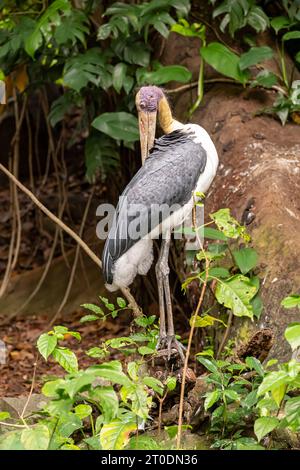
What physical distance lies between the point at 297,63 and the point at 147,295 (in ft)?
5.88

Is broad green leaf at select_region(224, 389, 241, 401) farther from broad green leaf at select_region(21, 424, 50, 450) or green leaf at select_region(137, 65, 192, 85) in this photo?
green leaf at select_region(137, 65, 192, 85)

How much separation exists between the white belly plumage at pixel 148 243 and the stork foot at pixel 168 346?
31cm

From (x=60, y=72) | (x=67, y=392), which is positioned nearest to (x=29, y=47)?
(x=60, y=72)

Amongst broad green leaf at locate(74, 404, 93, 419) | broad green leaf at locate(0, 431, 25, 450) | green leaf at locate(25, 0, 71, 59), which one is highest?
green leaf at locate(25, 0, 71, 59)

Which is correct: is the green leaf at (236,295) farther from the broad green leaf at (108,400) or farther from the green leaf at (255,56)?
the green leaf at (255,56)

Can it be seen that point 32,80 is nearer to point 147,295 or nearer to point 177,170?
point 147,295

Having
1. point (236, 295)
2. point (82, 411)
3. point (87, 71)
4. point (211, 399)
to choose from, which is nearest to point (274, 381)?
point (211, 399)

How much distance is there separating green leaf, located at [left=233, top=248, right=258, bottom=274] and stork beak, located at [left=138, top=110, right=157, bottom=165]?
66cm

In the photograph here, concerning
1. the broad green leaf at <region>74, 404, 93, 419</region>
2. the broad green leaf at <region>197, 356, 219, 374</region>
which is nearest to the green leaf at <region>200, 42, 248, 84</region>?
the broad green leaf at <region>197, 356, 219, 374</region>

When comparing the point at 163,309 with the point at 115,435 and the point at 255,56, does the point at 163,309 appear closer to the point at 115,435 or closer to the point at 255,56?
the point at 115,435

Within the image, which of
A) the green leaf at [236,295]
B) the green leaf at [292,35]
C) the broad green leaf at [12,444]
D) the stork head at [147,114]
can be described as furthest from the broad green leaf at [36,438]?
the green leaf at [292,35]

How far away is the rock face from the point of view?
4484mm

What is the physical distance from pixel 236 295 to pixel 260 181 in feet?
3.58

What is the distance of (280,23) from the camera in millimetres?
5738
